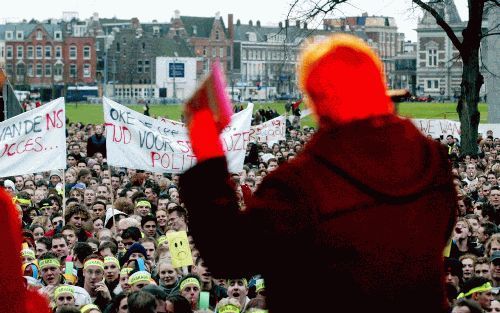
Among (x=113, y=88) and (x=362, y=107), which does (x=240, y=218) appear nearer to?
(x=362, y=107)

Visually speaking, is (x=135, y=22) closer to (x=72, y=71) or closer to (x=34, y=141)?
(x=72, y=71)

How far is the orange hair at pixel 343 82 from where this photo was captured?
11.7ft

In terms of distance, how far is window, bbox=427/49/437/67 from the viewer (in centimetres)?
13400

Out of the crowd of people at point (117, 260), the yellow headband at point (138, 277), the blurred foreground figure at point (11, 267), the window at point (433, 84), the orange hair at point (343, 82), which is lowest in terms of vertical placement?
the window at point (433, 84)

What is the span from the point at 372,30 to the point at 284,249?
176 metres

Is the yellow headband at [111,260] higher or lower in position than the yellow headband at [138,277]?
lower

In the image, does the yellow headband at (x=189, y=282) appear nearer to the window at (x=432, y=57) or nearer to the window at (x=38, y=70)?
the window at (x=432, y=57)

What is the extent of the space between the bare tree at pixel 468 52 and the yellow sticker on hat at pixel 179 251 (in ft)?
59.6

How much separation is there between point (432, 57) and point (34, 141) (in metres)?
121

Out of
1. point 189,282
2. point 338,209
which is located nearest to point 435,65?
point 189,282

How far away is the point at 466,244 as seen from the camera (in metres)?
12.9

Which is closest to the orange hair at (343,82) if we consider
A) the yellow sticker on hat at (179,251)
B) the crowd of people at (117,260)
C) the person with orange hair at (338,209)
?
the person with orange hair at (338,209)

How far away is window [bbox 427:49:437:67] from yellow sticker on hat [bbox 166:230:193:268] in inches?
4903

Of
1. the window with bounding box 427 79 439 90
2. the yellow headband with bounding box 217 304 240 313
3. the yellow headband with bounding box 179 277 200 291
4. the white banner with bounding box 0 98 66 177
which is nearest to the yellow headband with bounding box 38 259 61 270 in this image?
the yellow headband with bounding box 179 277 200 291
